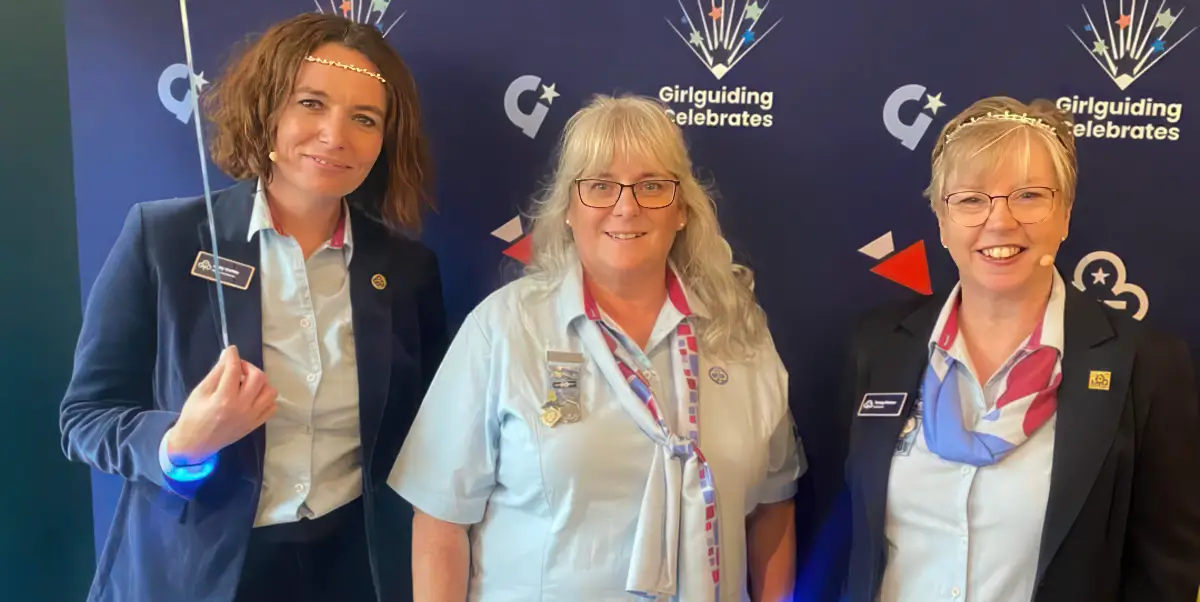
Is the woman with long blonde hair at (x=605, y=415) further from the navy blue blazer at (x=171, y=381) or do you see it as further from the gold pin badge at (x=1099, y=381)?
the gold pin badge at (x=1099, y=381)

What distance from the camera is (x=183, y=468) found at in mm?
1650

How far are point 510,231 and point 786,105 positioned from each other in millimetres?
841

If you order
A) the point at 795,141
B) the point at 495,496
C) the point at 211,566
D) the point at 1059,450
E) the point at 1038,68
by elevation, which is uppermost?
the point at 1038,68

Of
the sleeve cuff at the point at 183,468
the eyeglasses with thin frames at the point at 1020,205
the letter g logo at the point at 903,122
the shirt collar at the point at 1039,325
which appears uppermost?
the letter g logo at the point at 903,122

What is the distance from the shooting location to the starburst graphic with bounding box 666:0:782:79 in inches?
86.3

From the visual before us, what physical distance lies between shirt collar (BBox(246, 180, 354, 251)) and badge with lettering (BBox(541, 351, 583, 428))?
55cm

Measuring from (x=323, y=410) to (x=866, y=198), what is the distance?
152cm

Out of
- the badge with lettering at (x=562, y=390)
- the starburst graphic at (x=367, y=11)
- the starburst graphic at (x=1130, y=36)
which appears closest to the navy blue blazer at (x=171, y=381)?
the badge with lettering at (x=562, y=390)

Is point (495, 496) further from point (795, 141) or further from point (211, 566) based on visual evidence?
point (795, 141)

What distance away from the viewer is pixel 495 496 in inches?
70.2

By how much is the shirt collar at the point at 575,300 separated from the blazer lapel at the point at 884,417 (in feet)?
1.37

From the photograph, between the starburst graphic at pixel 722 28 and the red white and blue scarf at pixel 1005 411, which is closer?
the red white and blue scarf at pixel 1005 411

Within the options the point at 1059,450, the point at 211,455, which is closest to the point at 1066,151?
the point at 1059,450

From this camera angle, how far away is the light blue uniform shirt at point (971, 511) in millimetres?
1614
